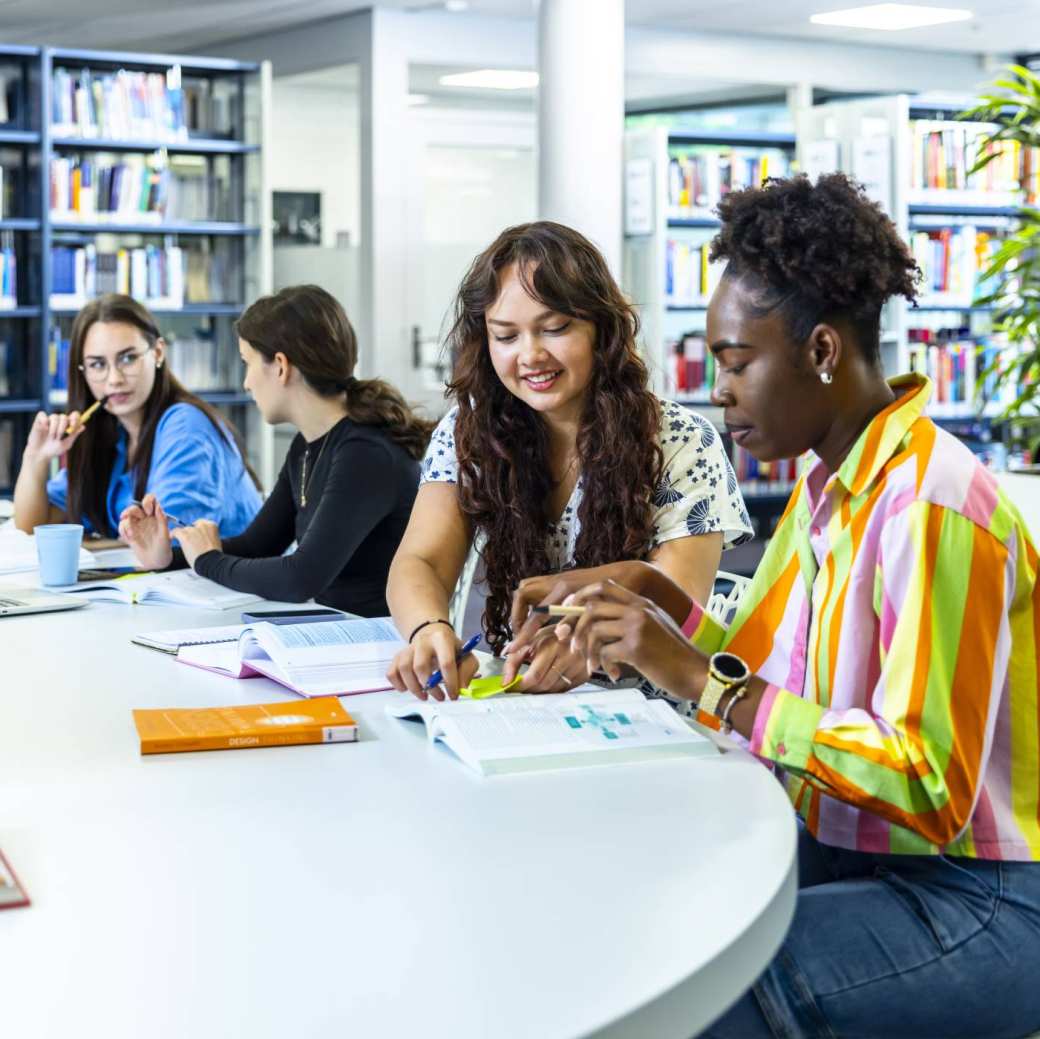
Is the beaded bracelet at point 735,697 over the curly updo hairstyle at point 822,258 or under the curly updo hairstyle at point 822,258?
under

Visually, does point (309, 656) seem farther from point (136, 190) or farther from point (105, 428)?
point (136, 190)

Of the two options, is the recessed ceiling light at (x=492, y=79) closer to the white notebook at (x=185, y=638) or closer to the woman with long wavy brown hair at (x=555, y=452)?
the woman with long wavy brown hair at (x=555, y=452)

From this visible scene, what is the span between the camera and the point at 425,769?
133 centimetres

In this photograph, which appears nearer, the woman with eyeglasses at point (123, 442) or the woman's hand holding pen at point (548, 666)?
the woman's hand holding pen at point (548, 666)

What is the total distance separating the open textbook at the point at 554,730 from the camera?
133 cm

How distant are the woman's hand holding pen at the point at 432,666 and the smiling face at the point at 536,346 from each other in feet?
1.67

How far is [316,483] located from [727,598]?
896 mm

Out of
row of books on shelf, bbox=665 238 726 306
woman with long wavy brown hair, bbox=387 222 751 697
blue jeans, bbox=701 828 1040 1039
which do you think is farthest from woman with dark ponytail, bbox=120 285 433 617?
row of books on shelf, bbox=665 238 726 306

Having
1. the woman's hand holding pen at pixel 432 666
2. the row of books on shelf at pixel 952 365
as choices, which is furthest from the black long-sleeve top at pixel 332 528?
the row of books on shelf at pixel 952 365

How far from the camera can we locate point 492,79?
8805 millimetres

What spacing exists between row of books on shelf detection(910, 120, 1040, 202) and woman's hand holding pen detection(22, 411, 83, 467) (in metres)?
5.33

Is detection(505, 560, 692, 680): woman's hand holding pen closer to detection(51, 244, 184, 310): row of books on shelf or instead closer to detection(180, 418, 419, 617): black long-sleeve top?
detection(180, 418, 419, 617): black long-sleeve top

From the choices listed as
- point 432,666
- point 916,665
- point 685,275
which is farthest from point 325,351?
point 685,275

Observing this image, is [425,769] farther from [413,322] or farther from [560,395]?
[413,322]
